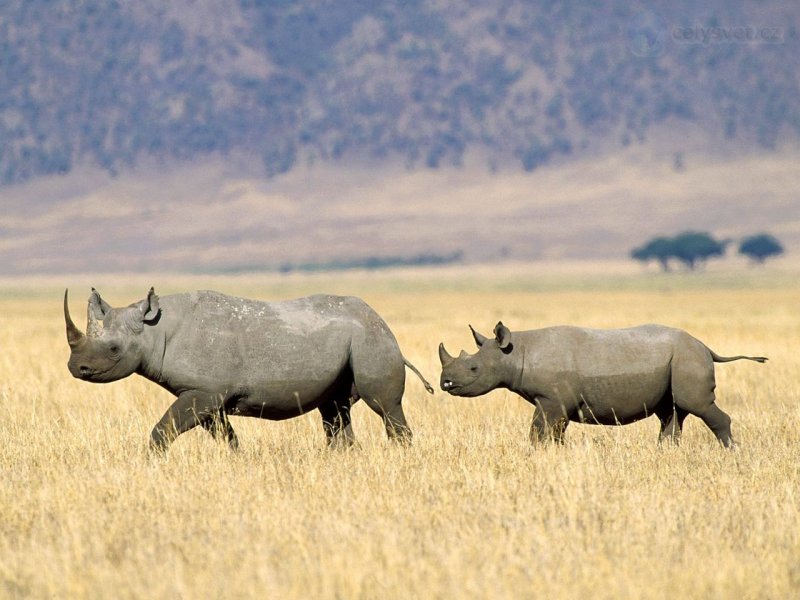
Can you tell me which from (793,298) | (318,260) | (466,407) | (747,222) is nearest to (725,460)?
(466,407)

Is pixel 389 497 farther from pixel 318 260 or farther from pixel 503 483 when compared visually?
pixel 318 260

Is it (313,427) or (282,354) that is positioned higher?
(282,354)

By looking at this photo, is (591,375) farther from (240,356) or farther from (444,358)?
(240,356)

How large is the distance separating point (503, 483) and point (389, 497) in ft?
2.90

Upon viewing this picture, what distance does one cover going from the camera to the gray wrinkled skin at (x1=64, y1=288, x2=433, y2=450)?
32.4ft

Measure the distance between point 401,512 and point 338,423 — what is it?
2848 mm

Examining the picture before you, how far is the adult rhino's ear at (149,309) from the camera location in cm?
995

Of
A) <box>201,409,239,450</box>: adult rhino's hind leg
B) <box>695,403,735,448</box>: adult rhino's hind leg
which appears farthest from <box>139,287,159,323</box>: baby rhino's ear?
<box>695,403,735,448</box>: adult rhino's hind leg

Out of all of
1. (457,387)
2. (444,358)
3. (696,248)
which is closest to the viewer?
(457,387)

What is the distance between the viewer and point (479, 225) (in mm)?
174375

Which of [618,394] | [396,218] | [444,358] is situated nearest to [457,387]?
[444,358]

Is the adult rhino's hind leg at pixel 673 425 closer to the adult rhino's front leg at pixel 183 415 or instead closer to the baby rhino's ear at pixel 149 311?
the adult rhino's front leg at pixel 183 415

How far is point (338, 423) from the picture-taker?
10805 mm

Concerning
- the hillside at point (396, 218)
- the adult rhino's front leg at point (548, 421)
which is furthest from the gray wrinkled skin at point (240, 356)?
the hillside at point (396, 218)
